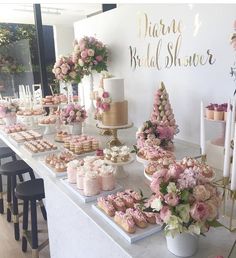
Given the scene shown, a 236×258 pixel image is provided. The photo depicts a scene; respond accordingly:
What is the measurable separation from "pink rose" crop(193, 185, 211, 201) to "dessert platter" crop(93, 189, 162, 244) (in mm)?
277

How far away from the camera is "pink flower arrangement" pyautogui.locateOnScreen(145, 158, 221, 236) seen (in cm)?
77

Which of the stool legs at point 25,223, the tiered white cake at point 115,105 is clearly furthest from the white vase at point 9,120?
the tiered white cake at point 115,105

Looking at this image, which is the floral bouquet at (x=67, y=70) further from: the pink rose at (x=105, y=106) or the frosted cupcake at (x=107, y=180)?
the frosted cupcake at (x=107, y=180)

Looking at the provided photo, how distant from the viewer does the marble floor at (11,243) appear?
7.09ft

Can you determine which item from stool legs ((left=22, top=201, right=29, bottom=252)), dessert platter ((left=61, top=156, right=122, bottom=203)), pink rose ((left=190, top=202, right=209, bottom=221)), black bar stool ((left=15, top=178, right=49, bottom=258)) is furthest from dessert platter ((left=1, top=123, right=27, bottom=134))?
pink rose ((left=190, top=202, right=209, bottom=221))

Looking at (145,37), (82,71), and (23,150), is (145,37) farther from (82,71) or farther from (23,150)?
(23,150)

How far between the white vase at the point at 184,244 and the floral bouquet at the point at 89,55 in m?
Answer: 1.96

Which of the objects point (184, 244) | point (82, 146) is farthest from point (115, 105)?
point (184, 244)

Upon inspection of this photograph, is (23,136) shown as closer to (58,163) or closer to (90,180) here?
(58,163)

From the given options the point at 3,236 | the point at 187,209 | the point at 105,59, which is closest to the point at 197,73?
the point at 105,59

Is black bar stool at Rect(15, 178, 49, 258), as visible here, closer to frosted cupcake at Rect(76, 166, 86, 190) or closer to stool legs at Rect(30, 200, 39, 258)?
stool legs at Rect(30, 200, 39, 258)

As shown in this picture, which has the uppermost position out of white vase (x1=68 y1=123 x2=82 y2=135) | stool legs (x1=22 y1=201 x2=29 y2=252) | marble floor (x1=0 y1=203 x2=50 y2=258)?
white vase (x1=68 y1=123 x2=82 y2=135)

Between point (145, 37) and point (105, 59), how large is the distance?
55 cm

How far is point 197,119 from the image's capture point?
1974 millimetres
